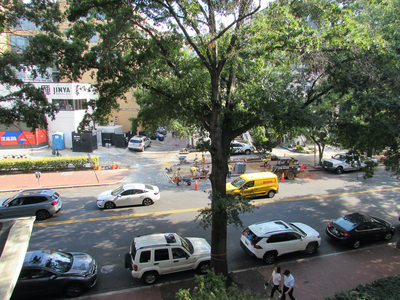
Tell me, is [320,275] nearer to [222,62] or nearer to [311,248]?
[311,248]

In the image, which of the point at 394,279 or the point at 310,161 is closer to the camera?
the point at 394,279

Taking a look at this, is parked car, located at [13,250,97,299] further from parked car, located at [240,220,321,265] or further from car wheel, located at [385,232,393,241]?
car wheel, located at [385,232,393,241]

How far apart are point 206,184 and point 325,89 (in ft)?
40.0

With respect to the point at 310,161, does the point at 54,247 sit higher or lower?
lower

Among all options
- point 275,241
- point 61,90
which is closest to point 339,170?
point 275,241

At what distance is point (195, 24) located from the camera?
25.6ft

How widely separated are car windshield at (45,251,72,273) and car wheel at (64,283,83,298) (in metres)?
0.49

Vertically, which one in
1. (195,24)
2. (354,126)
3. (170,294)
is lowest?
(170,294)

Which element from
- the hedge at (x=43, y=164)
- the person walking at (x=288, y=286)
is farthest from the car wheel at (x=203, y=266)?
the hedge at (x=43, y=164)

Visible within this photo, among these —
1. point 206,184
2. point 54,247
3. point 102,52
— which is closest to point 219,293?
point 102,52

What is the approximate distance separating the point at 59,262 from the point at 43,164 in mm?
15730

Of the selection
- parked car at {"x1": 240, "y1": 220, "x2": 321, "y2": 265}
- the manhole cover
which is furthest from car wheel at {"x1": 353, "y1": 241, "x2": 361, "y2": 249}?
the manhole cover

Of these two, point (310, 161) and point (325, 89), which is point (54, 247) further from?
point (310, 161)

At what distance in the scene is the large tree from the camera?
7957 millimetres
